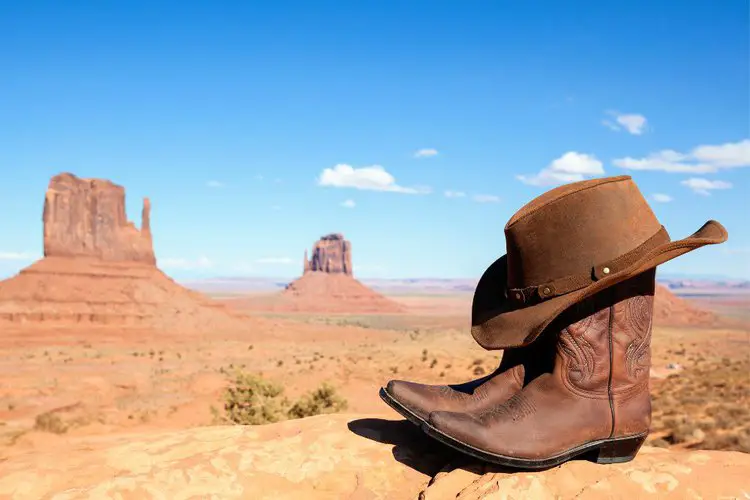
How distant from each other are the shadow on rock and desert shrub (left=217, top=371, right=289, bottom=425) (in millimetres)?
6871

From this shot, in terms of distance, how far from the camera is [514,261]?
2602mm

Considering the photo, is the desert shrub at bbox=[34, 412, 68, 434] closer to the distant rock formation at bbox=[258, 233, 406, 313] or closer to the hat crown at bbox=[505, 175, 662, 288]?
the hat crown at bbox=[505, 175, 662, 288]

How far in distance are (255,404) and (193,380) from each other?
10289mm

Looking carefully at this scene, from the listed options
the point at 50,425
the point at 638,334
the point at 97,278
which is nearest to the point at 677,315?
the point at 97,278

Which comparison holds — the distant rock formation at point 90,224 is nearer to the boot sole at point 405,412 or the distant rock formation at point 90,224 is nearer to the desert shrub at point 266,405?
the desert shrub at point 266,405

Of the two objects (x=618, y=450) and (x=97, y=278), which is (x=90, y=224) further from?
(x=618, y=450)

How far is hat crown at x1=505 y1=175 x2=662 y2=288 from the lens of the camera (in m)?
2.41

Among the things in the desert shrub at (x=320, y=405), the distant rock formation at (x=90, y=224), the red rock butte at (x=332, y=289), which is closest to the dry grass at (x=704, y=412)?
the desert shrub at (x=320, y=405)

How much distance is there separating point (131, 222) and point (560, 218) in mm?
55167

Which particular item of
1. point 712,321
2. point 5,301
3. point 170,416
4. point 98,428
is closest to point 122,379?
point 170,416

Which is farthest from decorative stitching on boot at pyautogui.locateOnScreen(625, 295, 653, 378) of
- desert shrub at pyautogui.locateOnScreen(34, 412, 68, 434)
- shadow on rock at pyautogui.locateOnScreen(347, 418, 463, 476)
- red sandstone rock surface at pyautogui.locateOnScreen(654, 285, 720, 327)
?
red sandstone rock surface at pyautogui.locateOnScreen(654, 285, 720, 327)

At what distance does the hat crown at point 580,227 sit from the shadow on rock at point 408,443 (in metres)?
0.94

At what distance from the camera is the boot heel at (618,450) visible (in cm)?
241

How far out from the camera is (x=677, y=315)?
68312 mm
